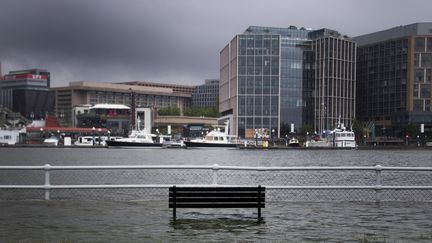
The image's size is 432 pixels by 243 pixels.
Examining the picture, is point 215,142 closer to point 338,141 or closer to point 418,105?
point 338,141

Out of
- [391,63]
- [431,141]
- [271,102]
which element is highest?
[391,63]

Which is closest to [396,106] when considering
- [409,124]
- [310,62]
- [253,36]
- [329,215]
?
[409,124]

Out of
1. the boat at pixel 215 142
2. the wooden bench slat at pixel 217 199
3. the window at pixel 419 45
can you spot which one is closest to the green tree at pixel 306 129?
the window at pixel 419 45

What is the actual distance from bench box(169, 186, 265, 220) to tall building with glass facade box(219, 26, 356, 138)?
173340 millimetres

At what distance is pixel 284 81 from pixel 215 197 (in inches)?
7019

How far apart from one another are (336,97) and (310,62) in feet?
48.1

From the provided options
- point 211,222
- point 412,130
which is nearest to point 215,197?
point 211,222

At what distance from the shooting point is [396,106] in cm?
19438

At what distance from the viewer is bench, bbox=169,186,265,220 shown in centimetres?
Answer: 1548

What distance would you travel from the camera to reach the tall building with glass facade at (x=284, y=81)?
18875cm

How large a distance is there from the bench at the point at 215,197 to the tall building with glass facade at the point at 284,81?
A: 6824 inches

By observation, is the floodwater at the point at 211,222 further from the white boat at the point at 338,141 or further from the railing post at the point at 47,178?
the white boat at the point at 338,141

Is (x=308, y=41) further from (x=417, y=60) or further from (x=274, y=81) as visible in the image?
(x=417, y=60)

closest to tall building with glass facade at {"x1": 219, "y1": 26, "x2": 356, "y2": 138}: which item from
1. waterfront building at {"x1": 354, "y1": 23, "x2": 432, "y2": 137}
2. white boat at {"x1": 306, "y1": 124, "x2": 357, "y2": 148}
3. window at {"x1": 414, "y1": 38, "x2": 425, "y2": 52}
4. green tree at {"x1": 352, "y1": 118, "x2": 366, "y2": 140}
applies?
green tree at {"x1": 352, "y1": 118, "x2": 366, "y2": 140}
